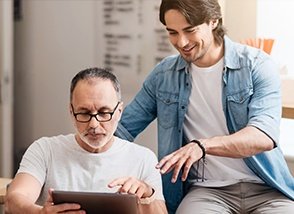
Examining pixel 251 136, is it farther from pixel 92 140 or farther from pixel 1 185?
pixel 1 185

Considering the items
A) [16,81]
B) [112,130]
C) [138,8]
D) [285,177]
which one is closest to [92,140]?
[112,130]

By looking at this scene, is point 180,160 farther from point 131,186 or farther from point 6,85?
point 6,85

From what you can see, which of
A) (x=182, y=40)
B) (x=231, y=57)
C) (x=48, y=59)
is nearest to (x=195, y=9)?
(x=182, y=40)

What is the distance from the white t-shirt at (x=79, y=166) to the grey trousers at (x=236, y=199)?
0.72ft

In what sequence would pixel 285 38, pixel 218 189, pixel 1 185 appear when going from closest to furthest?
pixel 218 189 < pixel 1 185 < pixel 285 38

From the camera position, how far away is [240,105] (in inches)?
79.5

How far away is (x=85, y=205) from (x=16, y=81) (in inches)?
96.3

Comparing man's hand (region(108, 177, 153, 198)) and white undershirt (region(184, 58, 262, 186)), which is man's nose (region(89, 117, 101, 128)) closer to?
man's hand (region(108, 177, 153, 198))

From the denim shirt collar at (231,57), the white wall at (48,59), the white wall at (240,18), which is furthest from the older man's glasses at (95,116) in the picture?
the white wall at (48,59)

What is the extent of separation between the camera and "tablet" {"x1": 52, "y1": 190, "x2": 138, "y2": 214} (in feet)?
4.95

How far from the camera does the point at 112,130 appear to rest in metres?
1.80

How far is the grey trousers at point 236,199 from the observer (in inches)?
77.7

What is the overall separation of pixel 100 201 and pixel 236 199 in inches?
26.6

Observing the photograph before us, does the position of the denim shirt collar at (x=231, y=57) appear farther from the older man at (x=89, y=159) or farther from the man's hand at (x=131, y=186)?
the man's hand at (x=131, y=186)
